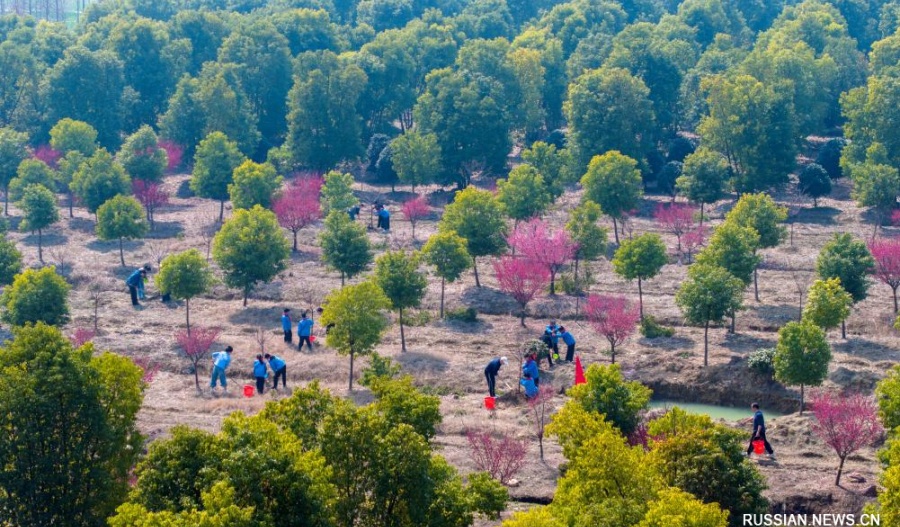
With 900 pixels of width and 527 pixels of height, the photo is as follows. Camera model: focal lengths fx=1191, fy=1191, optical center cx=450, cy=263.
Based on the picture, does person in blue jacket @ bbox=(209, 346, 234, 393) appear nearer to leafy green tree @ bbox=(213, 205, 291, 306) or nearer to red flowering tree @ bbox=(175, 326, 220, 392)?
red flowering tree @ bbox=(175, 326, 220, 392)

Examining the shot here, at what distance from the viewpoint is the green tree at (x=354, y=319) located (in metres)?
36.7

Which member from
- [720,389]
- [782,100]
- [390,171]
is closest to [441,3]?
[390,171]

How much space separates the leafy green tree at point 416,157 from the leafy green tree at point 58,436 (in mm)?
37996

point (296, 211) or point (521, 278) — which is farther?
point (296, 211)

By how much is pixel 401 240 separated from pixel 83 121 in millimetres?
25474

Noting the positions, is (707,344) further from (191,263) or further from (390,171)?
(390,171)

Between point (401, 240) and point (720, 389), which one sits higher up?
point (401, 240)

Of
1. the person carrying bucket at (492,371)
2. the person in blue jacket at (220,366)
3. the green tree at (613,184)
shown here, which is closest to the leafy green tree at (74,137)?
the green tree at (613,184)

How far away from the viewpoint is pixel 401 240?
55.0 metres

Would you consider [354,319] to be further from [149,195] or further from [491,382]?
[149,195]

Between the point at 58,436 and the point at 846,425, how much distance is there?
18.4 metres

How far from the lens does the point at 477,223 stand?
47188 mm

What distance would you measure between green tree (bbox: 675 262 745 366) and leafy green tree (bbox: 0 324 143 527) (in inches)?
808

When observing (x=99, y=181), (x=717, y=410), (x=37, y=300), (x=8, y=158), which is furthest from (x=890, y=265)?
(x=8, y=158)
